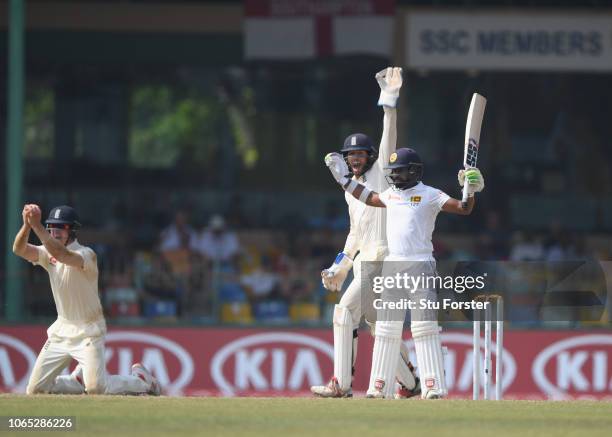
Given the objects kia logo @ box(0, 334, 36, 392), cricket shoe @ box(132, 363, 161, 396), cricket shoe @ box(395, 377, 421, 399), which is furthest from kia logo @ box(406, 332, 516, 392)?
kia logo @ box(0, 334, 36, 392)

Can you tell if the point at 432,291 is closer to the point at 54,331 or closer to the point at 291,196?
the point at 54,331

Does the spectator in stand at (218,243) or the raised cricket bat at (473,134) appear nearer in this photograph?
the raised cricket bat at (473,134)

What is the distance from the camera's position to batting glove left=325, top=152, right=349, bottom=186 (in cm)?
962

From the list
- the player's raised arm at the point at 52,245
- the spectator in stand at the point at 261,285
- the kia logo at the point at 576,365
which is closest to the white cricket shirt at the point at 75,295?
the player's raised arm at the point at 52,245

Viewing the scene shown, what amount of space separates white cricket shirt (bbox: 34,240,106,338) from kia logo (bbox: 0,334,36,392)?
3.18 metres

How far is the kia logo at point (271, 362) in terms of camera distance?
13805 millimetres

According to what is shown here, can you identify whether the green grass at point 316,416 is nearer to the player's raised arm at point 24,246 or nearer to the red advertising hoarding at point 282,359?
the player's raised arm at point 24,246

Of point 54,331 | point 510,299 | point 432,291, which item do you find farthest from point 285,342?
point 432,291

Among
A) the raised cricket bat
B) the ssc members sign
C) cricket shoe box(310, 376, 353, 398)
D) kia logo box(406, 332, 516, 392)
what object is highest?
the ssc members sign

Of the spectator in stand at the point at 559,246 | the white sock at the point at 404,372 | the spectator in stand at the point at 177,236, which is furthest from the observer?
the spectator in stand at the point at 559,246

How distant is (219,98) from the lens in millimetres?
18781

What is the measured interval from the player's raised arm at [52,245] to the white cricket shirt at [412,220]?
2.34 m

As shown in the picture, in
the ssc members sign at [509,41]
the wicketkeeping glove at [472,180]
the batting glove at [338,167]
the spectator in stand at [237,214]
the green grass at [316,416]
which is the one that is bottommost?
the green grass at [316,416]

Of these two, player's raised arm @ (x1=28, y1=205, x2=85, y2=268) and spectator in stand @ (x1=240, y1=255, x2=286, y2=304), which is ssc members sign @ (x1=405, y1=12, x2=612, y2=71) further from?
player's raised arm @ (x1=28, y1=205, x2=85, y2=268)
